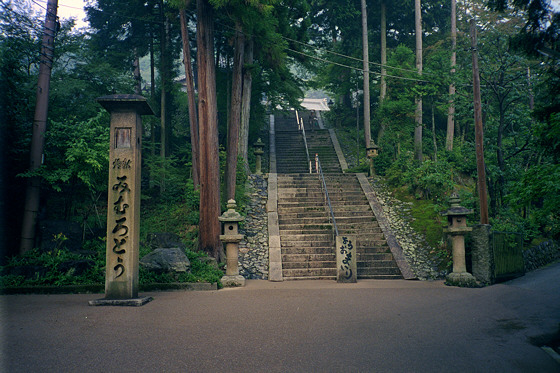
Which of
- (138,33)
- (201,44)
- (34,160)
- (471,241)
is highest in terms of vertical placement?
(138,33)

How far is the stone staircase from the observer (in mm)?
10352

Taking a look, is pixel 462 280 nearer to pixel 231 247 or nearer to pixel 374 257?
pixel 374 257

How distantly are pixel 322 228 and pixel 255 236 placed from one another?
90.4 inches

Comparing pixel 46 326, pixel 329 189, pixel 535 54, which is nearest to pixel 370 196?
pixel 329 189

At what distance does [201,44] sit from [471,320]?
9.51m

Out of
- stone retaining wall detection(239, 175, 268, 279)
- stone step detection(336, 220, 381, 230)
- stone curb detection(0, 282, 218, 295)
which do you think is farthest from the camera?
stone step detection(336, 220, 381, 230)

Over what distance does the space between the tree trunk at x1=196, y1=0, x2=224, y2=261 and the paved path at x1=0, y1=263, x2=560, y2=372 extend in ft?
9.57

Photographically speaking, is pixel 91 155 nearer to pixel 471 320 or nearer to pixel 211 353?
pixel 211 353

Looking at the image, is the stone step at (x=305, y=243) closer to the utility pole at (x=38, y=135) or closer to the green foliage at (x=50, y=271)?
the green foliage at (x=50, y=271)

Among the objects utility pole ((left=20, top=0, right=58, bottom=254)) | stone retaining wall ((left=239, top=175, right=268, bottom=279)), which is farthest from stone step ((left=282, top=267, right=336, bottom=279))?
utility pole ((left=20, top=0, right=58, bottom=254))

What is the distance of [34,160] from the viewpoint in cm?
920

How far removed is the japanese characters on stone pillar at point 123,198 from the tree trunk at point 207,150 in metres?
3.77

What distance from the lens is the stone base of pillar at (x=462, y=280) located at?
867 centimetres

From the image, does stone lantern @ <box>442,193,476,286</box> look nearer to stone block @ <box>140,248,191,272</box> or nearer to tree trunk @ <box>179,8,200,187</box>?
stone block @ <box>140,248,191,272</box>
